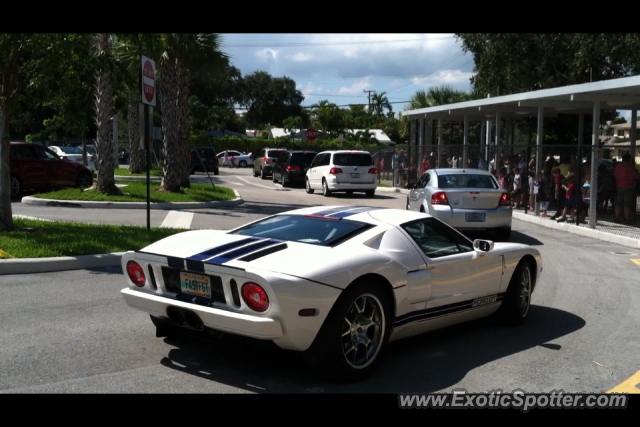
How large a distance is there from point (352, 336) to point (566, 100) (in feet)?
61.5

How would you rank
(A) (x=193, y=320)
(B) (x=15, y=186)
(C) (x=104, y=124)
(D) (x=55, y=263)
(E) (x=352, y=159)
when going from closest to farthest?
1. (A) (x=193, y=320)
2. (D) (x=55, y=263)
3. (C) (x=104, y=124)
4. (B) (x=15, y=186)
5. (E) (x=352, y=159)

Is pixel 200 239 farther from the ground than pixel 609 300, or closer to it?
farther from the ground

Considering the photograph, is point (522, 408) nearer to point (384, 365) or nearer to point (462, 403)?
point (462, 403)

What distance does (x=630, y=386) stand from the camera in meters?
5.98

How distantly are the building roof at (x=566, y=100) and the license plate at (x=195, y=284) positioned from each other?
13.8m

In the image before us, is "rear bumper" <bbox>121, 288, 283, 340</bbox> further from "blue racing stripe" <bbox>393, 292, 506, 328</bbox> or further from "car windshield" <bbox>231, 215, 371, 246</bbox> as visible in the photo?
"blue racing stripe" <bbox>393, 292, 506, 328</bbox>

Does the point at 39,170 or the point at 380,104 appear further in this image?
the point at 380,104

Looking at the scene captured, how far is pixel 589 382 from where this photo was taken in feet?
19.8

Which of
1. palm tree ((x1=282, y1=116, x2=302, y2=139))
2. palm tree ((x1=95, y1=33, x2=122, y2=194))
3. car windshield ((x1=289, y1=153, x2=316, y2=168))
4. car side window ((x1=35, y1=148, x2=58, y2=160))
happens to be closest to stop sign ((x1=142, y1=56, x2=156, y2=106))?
palm tree ((x1=95, y1=33, x2=122, y2=194))

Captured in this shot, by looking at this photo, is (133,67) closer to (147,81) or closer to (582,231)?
(147,81)

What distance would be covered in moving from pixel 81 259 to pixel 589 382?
23.5 feet

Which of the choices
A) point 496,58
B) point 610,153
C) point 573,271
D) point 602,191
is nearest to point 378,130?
point 610,153

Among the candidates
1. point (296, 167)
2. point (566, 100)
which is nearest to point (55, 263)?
point (566, 100)

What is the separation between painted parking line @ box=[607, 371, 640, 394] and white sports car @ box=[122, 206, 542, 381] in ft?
5.26
